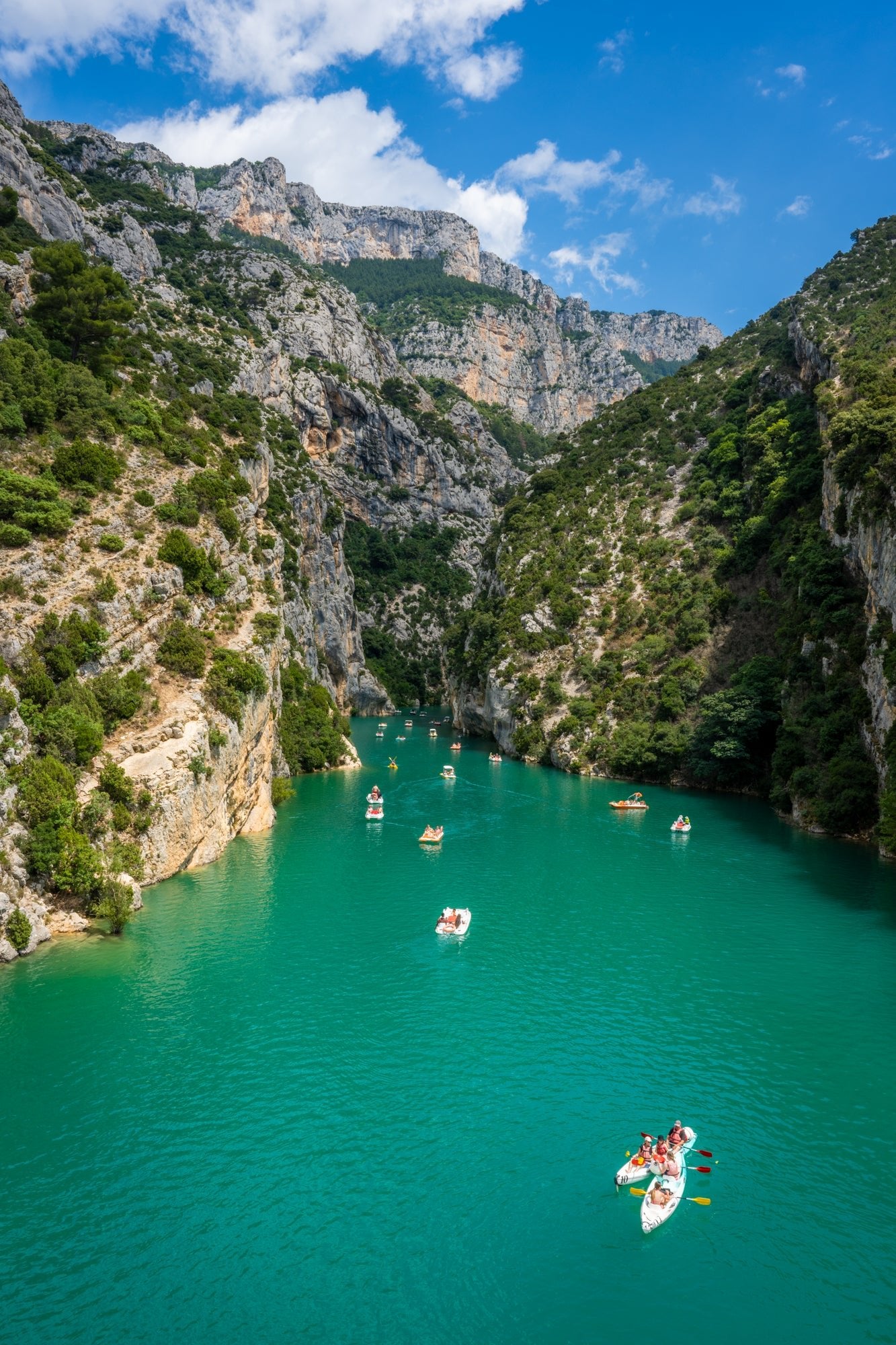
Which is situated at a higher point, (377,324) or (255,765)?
(377,324)

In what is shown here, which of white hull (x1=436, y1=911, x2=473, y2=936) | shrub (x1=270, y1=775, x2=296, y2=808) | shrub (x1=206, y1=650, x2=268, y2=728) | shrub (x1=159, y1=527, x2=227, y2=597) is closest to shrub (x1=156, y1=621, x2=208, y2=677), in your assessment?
shrub (x1=206, y1=650, x2=268, y2=728)

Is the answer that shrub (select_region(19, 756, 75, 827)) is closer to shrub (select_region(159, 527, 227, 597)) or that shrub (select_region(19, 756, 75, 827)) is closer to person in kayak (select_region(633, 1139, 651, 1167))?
shrub (select_region(159, 527, 227, 597))

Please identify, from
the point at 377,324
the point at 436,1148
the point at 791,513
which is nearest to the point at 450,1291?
the point at 436,1148

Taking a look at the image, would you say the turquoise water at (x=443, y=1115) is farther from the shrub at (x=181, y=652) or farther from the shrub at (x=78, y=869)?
the shrub at (x=181, y=652)

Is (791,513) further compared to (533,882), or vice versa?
(791,513)

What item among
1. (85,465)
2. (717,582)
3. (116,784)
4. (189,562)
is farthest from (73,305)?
(717,582)

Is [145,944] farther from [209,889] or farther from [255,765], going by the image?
[255,765]
